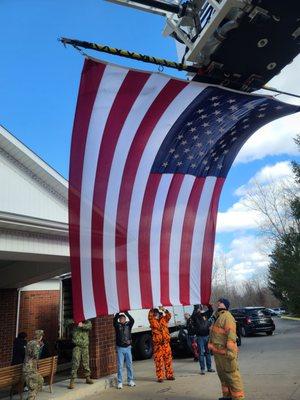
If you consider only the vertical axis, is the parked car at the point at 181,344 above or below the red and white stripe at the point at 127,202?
below

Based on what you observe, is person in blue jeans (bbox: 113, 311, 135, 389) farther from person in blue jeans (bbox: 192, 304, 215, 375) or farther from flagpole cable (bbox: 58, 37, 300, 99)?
flagpole cable (bbox: 58, 37, 300, 99)

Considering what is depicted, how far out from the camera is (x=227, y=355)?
687 cm

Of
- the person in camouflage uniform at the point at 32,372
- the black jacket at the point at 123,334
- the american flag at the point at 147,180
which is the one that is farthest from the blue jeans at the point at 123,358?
the american flag at the point at 147,180

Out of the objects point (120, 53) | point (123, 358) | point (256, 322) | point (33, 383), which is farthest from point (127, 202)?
point (256, 322)

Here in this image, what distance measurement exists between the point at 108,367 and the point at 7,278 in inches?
179

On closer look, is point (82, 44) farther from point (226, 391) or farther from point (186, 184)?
A: point (226, 391)

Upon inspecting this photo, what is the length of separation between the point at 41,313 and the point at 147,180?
12.1m

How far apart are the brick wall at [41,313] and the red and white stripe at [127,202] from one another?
11.0 metres

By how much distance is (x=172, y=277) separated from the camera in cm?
Answer: 605

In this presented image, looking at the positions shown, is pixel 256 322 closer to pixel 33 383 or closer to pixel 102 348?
pixel 102 348

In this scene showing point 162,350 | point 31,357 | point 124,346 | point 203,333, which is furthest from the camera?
point 203,333

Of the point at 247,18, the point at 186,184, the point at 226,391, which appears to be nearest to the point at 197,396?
the point at 226,391

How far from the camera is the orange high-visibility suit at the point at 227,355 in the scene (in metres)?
6.82

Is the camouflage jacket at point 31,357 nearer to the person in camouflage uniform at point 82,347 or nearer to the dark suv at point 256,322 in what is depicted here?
the person in camouflage uniform at point 82,347
